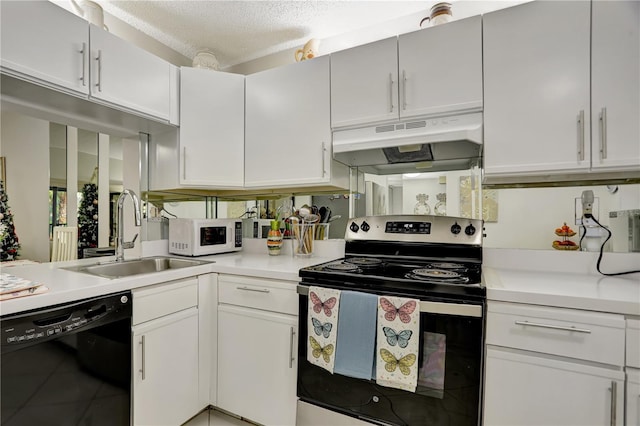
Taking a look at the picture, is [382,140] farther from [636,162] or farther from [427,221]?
[636,162]

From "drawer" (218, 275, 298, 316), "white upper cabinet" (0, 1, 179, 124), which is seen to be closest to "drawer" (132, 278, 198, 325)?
"drawer" (218, 275, 298, 316)

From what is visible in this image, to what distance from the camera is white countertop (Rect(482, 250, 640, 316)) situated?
1.11 metres

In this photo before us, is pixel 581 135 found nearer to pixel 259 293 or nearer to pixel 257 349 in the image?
pixel 259 293

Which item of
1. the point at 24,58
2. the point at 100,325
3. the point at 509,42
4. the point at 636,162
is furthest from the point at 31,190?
the point at 636,162

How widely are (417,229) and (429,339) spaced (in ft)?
2.50

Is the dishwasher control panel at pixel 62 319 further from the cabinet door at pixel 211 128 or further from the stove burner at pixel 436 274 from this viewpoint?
the stove burner at pixel 436 274

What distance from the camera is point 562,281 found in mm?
1386

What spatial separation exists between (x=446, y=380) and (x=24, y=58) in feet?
7.19

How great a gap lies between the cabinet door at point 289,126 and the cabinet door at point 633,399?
5.04 feet

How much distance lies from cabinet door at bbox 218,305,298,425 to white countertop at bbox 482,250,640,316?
0.99 m

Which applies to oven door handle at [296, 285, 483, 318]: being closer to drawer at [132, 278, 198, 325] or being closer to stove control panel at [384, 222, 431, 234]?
stove control panel at [384, 222, 431, 234]

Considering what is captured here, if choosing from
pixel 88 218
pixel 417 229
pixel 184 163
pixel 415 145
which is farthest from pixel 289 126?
pixel 88 218

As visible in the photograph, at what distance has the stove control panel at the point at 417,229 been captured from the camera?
1.81 meters

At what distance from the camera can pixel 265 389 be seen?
1.65m
